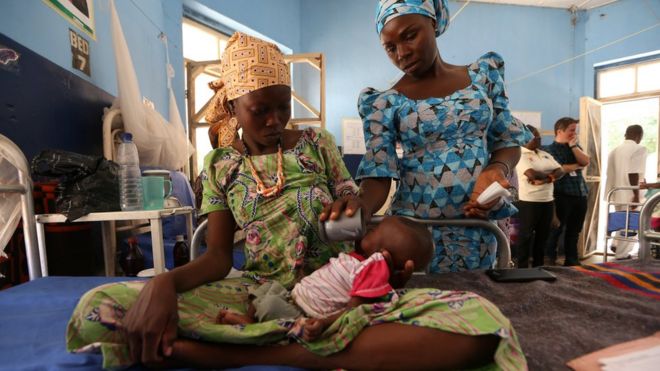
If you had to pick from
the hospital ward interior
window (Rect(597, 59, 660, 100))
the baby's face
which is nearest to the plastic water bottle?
the hospital ward interior

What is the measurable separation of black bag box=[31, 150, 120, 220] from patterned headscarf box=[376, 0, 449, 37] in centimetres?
169

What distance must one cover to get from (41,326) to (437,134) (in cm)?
139

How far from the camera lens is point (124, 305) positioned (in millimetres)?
864

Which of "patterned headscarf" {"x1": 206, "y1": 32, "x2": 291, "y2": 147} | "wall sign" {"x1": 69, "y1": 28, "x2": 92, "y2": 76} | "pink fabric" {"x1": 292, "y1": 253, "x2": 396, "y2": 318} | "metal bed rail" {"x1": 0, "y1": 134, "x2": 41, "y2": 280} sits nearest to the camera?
"pink fabric" {"x1": 292, "y1": 253, "x2": 396, "y2": 318}

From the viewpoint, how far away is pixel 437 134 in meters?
1.33

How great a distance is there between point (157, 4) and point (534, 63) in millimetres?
6861

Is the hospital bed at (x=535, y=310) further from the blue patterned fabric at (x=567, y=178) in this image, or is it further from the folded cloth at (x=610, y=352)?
the blue patterned fabric at (x=567, y=178)

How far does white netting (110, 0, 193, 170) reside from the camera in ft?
8.46

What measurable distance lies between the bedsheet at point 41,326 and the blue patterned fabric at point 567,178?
4.65m

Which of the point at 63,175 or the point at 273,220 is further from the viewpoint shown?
the point at 63,175

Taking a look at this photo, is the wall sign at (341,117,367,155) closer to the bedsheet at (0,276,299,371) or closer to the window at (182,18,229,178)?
the window at (182,18,229,178)

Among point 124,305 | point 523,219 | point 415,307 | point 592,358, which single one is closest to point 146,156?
point 124,305

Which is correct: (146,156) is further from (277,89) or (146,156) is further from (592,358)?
(592,358)

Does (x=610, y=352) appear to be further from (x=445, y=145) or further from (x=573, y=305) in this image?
(x=445, y=145)
